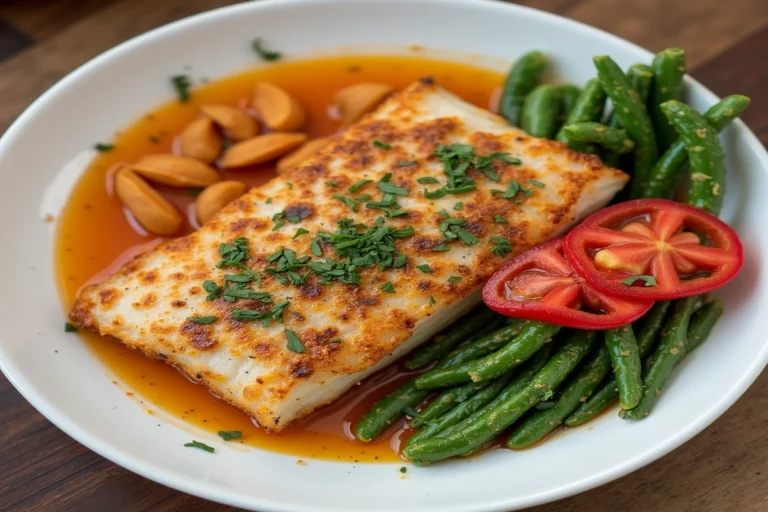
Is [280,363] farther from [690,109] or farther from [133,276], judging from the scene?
[690,109]

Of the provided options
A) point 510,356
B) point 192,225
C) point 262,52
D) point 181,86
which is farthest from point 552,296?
point 181,86

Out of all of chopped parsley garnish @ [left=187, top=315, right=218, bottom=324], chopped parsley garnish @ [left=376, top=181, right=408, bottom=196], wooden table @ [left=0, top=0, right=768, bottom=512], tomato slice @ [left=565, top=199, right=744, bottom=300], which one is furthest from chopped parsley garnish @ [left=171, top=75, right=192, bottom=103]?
tomato slice @ [left=565, top=199, right=744, bottom=300]

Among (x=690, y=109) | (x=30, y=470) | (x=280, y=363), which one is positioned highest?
(x=690, y=109)

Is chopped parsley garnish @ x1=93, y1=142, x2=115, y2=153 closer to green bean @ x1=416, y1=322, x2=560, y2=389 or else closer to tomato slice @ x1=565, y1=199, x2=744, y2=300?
green bean @ x1=416, y1=322, x2=560, y2=389

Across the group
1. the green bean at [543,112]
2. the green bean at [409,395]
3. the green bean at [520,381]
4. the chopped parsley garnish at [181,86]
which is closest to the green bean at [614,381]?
the green bean at [520,381]

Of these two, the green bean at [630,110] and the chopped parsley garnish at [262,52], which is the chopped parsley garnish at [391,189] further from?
the chopped parsley garnish at [262,52]

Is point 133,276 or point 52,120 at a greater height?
point 52,120

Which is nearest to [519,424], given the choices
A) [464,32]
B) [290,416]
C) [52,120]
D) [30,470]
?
[290,416]
